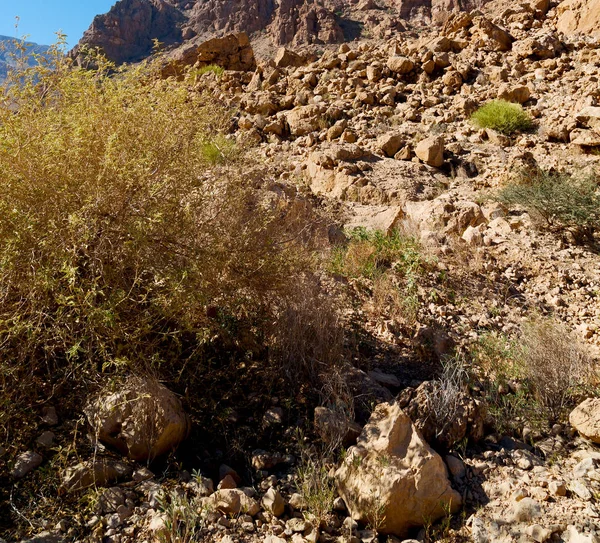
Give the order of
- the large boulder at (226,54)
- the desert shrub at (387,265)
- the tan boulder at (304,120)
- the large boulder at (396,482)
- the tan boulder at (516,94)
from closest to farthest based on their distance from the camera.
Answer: the large boulder at (396,482), the desert shrub at (387,265), the tan boulder at (516,94), the tan boulder at (304,120), the large boulder at (226,54)

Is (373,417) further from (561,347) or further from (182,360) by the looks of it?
(561,347)

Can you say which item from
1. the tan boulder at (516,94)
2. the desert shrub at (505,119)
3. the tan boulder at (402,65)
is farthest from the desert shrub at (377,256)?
the tan boulder at (402,65)

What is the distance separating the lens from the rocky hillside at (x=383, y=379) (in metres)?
2.01

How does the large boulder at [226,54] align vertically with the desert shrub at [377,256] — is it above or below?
above

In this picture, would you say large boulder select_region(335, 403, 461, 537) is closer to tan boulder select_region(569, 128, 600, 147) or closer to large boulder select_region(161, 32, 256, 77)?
tan boulder select_region(569, 128, 600, 147)

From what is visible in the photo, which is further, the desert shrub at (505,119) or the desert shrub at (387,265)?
the desert shrub at (505,119)

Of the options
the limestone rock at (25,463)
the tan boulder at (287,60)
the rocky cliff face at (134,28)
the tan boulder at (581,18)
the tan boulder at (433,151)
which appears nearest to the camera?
the limestone rock at (25,463)

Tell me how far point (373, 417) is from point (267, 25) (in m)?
44.4

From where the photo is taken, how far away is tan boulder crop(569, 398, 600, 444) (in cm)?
234

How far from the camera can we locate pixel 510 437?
8.15 ft

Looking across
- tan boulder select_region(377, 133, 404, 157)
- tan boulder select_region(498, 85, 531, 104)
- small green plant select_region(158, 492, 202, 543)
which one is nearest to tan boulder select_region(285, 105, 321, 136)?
tan boulder select_region(377, 133, 404, 157)

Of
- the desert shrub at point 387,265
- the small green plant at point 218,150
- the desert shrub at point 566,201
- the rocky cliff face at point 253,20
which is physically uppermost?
the rocky cliff face at point 253,20

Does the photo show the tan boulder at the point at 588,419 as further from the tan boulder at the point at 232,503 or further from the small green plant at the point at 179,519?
the small green plant at the point at 179,519

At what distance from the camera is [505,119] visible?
6746 mm
